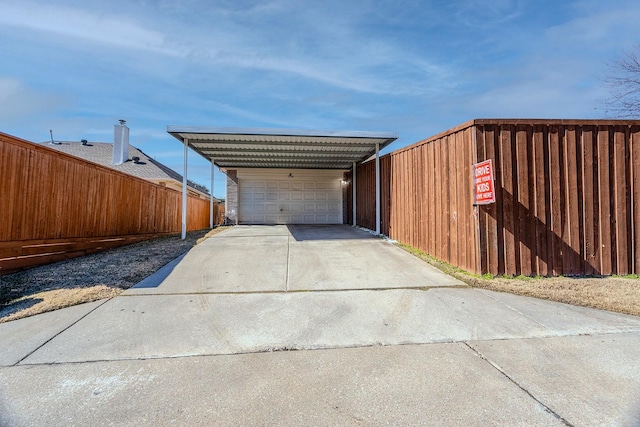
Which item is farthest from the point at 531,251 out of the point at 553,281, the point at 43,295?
the point at 43,295

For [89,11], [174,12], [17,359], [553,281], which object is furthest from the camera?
[174,12]

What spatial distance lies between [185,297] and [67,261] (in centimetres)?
350

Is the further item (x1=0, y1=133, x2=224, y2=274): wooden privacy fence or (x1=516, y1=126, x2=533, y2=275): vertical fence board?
(x1=516, y1=126, x2=533, y2=275): vertical fence board

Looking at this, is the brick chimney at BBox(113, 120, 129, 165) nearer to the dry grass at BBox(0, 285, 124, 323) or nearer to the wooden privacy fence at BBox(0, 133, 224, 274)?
the wooden privacy fence at BBox(0, 133, 224, 274)

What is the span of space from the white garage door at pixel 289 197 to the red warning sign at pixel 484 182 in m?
9.40

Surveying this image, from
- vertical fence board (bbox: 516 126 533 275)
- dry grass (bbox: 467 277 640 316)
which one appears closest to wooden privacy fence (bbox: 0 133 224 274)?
dry grass (bbox: 467 277 640 316)

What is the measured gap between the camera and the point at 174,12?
7270 millimetres

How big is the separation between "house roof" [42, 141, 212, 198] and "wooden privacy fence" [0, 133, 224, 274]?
8.99 m

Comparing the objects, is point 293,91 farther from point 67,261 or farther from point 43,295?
point 43,295

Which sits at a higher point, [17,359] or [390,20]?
[390,20]

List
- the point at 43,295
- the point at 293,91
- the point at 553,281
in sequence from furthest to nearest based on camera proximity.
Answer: the point at 293,91, the point at 553,281, the point at 43,295

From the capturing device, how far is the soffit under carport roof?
839 centimetres

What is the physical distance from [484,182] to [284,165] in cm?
970

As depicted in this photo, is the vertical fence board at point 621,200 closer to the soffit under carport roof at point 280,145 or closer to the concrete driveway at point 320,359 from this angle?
the concrete driveway at point 320,359
